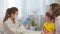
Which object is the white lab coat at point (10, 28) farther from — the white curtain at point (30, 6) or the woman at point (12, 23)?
the white curtain at point (30, 6)

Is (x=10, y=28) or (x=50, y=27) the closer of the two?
(x=50, y=27)

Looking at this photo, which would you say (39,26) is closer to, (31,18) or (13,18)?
(31,18)

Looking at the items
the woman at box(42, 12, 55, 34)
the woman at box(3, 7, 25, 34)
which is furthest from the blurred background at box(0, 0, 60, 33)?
the woman at box(42, 12, 55, 34)

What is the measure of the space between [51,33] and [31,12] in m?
1.17

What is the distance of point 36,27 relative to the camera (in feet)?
11.3

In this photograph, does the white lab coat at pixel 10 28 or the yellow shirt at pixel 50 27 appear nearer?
the yellow shirt at pixel 50 27

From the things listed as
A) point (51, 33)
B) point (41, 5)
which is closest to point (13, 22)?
point (51, 33)

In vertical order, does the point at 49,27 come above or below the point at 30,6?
below

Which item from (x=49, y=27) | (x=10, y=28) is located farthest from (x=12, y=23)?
(x=49, y=27)

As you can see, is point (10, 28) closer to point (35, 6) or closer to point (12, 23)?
point (12, 23)

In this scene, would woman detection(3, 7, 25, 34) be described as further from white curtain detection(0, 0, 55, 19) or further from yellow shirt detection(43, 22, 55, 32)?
white curtain detection(0, 0, 55, 19)

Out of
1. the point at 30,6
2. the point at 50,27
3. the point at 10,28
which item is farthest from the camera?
the point at 30,6

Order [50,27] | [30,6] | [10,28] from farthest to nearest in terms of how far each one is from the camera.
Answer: [30,6] < [10,28] < [50,27]

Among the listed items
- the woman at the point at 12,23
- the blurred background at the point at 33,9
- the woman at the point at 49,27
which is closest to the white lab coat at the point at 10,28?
the woman at the point at 12,23
